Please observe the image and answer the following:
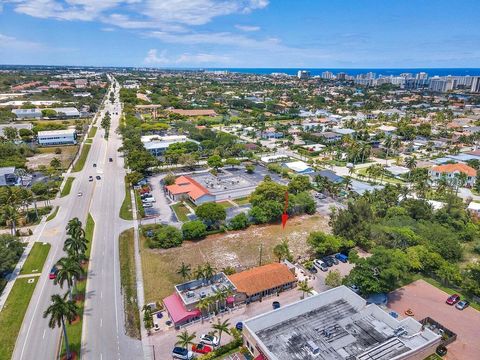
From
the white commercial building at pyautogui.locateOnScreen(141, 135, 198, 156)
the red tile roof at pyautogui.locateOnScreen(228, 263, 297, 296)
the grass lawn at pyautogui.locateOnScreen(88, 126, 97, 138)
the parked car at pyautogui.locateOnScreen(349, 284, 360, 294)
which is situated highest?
the white commercial building at pyautogui.locateOnScreen(141, 135, 198, 156)

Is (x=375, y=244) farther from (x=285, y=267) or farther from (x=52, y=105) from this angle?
(x=52, y=105)

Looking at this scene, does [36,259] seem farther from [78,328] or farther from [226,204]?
[226,204]

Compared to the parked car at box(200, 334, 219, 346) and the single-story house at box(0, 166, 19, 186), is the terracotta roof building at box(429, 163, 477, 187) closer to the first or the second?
the parked car at box(200, 334, 219, 346)

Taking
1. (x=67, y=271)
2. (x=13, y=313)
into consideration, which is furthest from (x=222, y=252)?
(x=13, y=313)

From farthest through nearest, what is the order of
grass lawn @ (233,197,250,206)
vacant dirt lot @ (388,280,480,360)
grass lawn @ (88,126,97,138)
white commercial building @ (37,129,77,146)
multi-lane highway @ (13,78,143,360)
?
grass lawn @ (88,126,97,138), white commercial building @ (37,129,77,146), grass lawn @ (233,197,250,206), vacant dirt lot @ (388,280,480,360), multi-lane highway @ (13,78,143,360)

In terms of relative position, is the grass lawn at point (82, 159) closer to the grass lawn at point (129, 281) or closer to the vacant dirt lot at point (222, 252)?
the grass lawn at point (129, 281)

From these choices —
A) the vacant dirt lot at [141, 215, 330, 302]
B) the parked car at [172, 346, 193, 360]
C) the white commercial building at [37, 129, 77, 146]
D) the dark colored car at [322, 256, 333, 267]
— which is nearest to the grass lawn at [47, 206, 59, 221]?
the vacant dirt lot at [141, 215, 330, 302]
